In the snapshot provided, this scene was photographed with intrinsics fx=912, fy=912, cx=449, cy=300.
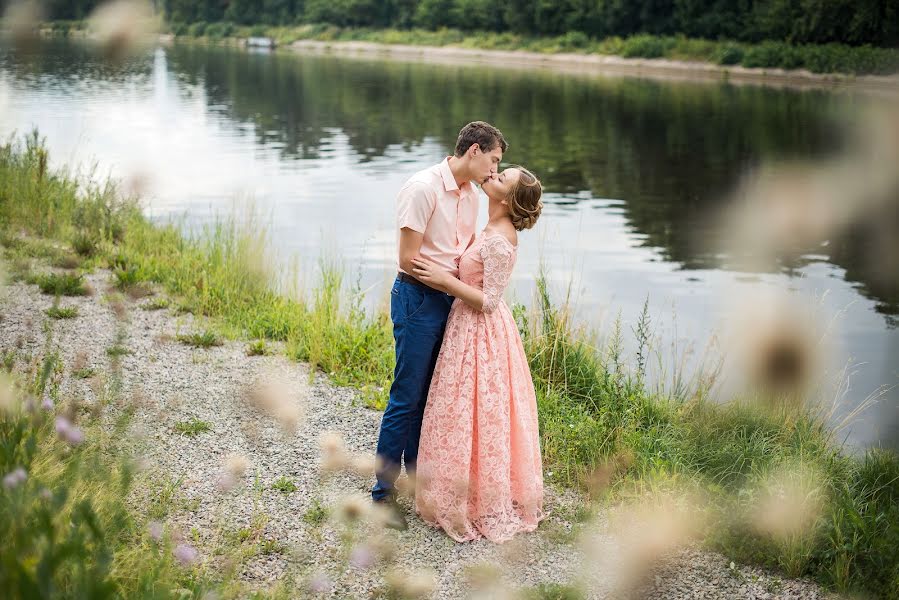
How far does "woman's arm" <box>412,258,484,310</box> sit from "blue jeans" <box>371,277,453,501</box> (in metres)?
0.16

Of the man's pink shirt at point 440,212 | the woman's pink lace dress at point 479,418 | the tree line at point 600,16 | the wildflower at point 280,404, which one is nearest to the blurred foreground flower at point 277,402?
the wildflower at point 280,404

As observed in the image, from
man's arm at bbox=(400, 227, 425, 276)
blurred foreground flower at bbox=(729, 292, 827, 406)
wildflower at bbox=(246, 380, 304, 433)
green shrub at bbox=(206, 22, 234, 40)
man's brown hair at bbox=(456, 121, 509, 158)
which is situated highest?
green shrub at bbox=(206, 22, 234, 40)

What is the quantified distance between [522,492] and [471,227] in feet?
4.69

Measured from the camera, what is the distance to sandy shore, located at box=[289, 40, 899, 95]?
41.5 meters

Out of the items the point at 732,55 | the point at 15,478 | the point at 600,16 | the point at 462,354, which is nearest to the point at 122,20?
the point at 462,354

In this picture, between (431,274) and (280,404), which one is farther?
(431,274)

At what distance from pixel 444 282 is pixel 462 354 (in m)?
0.40

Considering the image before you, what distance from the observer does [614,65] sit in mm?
55656

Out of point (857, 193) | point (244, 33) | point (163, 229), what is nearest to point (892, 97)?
point (857, 193)

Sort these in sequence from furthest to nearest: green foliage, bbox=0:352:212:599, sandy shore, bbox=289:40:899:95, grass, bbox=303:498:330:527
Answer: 1. sandy shore, bbox=289:40:899:95
2. grass, bbox=303:498:330:527
3. green foliage, bbox=0:352:212:599

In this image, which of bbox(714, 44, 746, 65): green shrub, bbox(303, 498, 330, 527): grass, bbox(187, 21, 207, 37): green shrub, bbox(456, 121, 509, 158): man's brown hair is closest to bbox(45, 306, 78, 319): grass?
bbox(303, 498, 330, 527): grass

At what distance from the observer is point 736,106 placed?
34219mm

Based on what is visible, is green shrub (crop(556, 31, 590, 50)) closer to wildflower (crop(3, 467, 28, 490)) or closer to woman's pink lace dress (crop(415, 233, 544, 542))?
woman's pink lace dress (crop(415, 233, 544, 542))

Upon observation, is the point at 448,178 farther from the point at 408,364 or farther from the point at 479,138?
the point at 408,364
